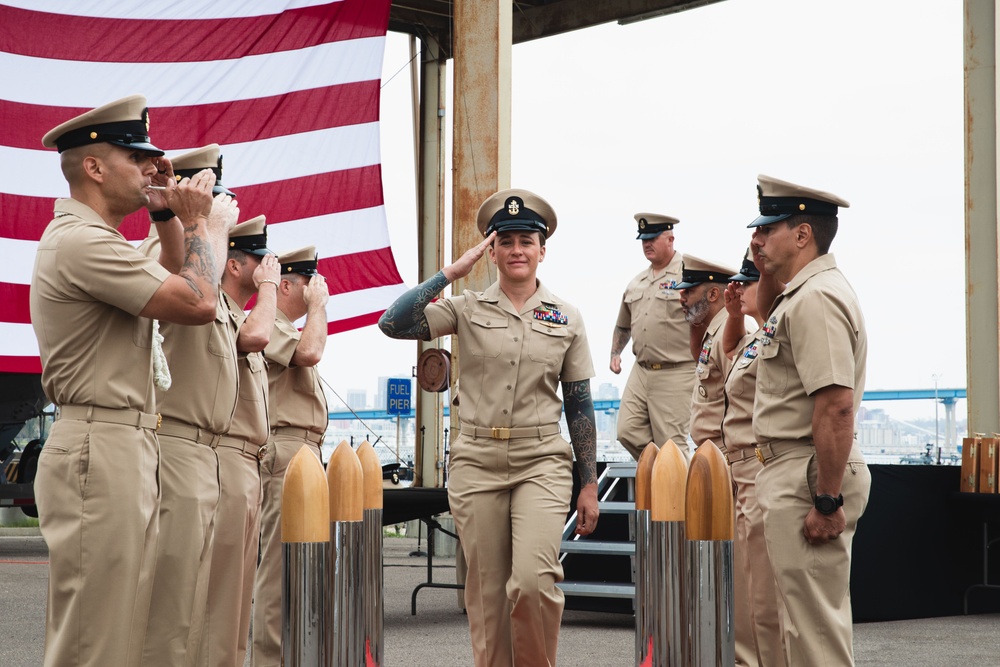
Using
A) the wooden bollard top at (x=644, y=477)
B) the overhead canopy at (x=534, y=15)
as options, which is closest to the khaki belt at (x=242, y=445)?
the wooden bollard top at (x=644, y=477)

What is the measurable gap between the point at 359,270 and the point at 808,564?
6.07 meters

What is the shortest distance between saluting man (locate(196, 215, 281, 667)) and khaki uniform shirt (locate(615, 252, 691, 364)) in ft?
11.2

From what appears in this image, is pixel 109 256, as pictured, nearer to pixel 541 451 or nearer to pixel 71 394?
pixel 71 394

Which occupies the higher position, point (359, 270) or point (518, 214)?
point (359, 270)

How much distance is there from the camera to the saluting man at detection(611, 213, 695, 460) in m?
7.57

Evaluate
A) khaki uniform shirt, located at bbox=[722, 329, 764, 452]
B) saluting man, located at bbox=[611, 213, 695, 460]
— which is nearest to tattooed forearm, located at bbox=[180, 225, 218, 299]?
khaki uniform shirt, located at bbox=[722, 329, 764, 452]

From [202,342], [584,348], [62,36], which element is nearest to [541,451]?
[584,348]

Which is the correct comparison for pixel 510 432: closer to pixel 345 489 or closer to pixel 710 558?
pixel 345 489

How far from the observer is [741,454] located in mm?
5137

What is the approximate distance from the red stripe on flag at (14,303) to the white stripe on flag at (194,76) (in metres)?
1.48

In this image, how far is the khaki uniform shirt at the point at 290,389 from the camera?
554 cm

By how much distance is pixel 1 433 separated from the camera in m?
13.0

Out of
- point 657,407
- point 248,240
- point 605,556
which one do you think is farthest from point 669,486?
point 605,556

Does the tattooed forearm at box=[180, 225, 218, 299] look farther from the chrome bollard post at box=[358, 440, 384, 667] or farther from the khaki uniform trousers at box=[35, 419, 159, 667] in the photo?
the chrome bollard post at box=[358, 440, 384, 667]
